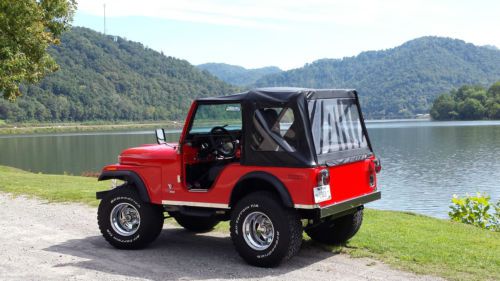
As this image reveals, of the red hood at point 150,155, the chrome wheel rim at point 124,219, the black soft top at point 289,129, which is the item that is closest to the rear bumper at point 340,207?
the black soft top at point 289,129

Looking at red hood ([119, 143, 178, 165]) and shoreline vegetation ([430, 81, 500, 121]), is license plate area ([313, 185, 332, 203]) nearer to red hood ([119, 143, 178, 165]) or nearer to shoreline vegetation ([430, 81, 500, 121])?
red hood ([119, 143, 178, 165])

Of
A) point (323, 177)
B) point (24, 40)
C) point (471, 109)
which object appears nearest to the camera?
point (323, 177)

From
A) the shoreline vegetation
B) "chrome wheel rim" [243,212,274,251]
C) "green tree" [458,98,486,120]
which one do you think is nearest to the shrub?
"chrome wheel rim" [243,212,274,251]

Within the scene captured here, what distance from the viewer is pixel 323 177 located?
834cm

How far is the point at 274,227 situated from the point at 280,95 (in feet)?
6.22

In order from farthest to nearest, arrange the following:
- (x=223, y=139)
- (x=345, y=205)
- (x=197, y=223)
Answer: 1. (x=197, y=223)
2. (x=223, y=139)
3. (x=345, y=205)

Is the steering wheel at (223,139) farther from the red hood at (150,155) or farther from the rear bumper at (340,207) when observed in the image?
the rear bumper at (340,207)

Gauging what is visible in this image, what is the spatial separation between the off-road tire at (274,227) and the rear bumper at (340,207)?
32cm

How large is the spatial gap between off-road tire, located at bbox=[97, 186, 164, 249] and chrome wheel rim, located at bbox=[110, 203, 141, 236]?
0.20ft

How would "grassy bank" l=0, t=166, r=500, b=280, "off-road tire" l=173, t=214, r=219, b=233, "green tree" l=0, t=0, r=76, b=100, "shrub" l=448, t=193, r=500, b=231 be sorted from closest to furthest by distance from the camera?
"grassy bank" l=0, t=166, r=500, b=280 < "off-road tire" l=173, t=214, r=219, b=233 < "shrub" l=448, t=193, r=500, b=231 < "green tree" l=0, t=0, r=76, b=100

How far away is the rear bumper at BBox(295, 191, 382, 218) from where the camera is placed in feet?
27.1

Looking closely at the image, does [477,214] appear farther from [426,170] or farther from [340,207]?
[426,170]

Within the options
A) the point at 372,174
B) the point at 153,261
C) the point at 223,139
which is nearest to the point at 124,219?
the point at 153,261

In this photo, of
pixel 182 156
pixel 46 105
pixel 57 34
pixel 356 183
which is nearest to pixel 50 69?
pixel 57 34
